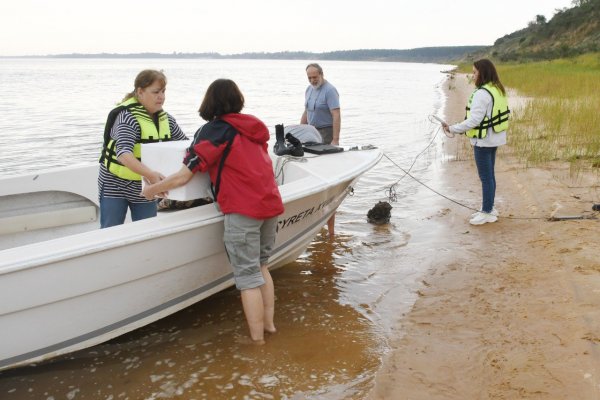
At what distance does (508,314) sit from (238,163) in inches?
80.9

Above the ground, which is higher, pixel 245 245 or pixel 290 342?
pixel 245 245

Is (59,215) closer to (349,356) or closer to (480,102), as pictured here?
(349,356)

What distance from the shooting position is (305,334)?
3.74m

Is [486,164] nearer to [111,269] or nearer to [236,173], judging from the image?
[236,173]

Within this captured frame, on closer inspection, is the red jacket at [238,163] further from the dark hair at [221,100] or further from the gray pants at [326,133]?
the gray pants at [326,133]

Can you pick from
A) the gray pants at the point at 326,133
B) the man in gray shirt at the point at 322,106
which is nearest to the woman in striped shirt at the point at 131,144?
the man in gray shirt at the point at 322,106

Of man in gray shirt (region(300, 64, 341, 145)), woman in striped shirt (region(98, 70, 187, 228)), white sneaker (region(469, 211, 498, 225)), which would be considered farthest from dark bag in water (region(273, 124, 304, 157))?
white sneaker (region(469, 211, 498, 225))

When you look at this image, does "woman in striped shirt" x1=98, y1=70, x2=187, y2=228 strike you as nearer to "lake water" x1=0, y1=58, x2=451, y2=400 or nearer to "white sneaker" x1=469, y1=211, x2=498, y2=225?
"lake water" x1=0, y1=58, x2=451, y2=400

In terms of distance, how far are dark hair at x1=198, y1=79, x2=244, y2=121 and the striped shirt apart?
520 mm

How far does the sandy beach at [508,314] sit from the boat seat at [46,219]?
2.82 m

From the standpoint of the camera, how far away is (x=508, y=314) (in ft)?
12.3

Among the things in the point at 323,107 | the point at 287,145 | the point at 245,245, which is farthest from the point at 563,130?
the point at 245,245

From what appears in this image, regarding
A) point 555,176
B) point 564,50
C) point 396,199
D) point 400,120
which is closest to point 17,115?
point 400,120

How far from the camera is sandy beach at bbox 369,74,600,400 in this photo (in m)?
3.01
